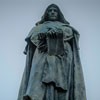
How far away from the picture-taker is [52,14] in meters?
12.2

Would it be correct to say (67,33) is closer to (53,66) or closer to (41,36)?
(41,36)

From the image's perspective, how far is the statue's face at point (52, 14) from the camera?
12194 mm

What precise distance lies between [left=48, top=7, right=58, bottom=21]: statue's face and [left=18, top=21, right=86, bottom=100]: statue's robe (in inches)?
15.5

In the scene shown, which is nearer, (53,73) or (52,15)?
(53,73)

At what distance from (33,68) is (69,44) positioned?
1.06 metres

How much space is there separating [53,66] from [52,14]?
1.71m

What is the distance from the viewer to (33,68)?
434 inches

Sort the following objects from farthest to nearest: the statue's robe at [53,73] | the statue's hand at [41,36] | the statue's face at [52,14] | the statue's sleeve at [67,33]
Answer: the statue's face at [52,14]
the statue's sleeve at [67,33]
the statue's hand at [41,36]
the statue's robe at [53,73]

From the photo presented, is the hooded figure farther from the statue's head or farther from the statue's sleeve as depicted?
the statue's head

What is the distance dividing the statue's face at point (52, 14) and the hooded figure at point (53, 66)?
1.04 feet

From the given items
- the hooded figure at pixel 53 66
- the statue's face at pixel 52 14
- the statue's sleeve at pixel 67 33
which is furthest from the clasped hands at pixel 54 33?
the statue's face at pixel 52 14

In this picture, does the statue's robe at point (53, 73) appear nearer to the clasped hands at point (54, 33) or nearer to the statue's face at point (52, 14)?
the clasped hands at point (54, 33)

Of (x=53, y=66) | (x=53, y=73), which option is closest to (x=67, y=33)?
(x=53, y=66)

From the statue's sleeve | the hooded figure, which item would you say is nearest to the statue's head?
the hooded figure
